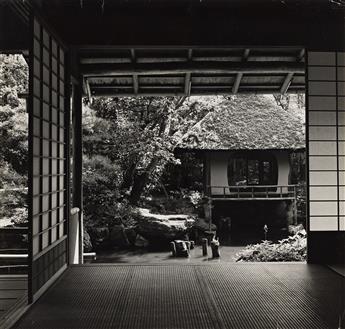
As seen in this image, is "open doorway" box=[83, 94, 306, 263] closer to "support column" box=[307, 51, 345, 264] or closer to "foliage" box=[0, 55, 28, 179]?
"foliage" box=[0, 55, 28, 179]

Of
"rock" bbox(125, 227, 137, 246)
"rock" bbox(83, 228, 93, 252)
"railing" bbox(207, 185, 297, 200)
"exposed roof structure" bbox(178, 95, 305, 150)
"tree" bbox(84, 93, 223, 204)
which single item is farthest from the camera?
"railing" bbox(207, 185, 297, 200)

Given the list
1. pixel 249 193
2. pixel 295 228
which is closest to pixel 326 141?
pixel 295 228

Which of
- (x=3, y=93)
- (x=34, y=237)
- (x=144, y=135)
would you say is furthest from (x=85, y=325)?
(x=144, y=135)

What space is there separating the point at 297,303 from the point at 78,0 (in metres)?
3.74

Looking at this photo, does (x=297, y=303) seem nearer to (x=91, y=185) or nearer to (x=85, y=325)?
(x=85, y=325)

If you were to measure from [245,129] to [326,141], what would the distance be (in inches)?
420

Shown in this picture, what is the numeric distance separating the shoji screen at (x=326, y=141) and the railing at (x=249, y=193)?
1054cm

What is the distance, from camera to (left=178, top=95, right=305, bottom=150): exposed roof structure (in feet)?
51.3

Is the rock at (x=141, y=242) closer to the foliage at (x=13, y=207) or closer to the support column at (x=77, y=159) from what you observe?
the foliage at (x=13, y=207)

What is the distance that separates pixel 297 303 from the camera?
11.7ft

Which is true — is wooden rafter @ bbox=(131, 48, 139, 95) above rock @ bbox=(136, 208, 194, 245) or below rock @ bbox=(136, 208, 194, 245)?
above

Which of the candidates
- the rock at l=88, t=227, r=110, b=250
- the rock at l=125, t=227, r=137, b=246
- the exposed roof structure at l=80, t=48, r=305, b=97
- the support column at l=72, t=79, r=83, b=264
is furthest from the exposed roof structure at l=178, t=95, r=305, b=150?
the support column at l=72, t=79, r=83, b=264

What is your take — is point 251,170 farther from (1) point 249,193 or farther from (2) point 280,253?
(2) point 280,253

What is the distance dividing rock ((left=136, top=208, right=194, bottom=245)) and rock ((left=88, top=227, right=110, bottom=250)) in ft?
3.39
